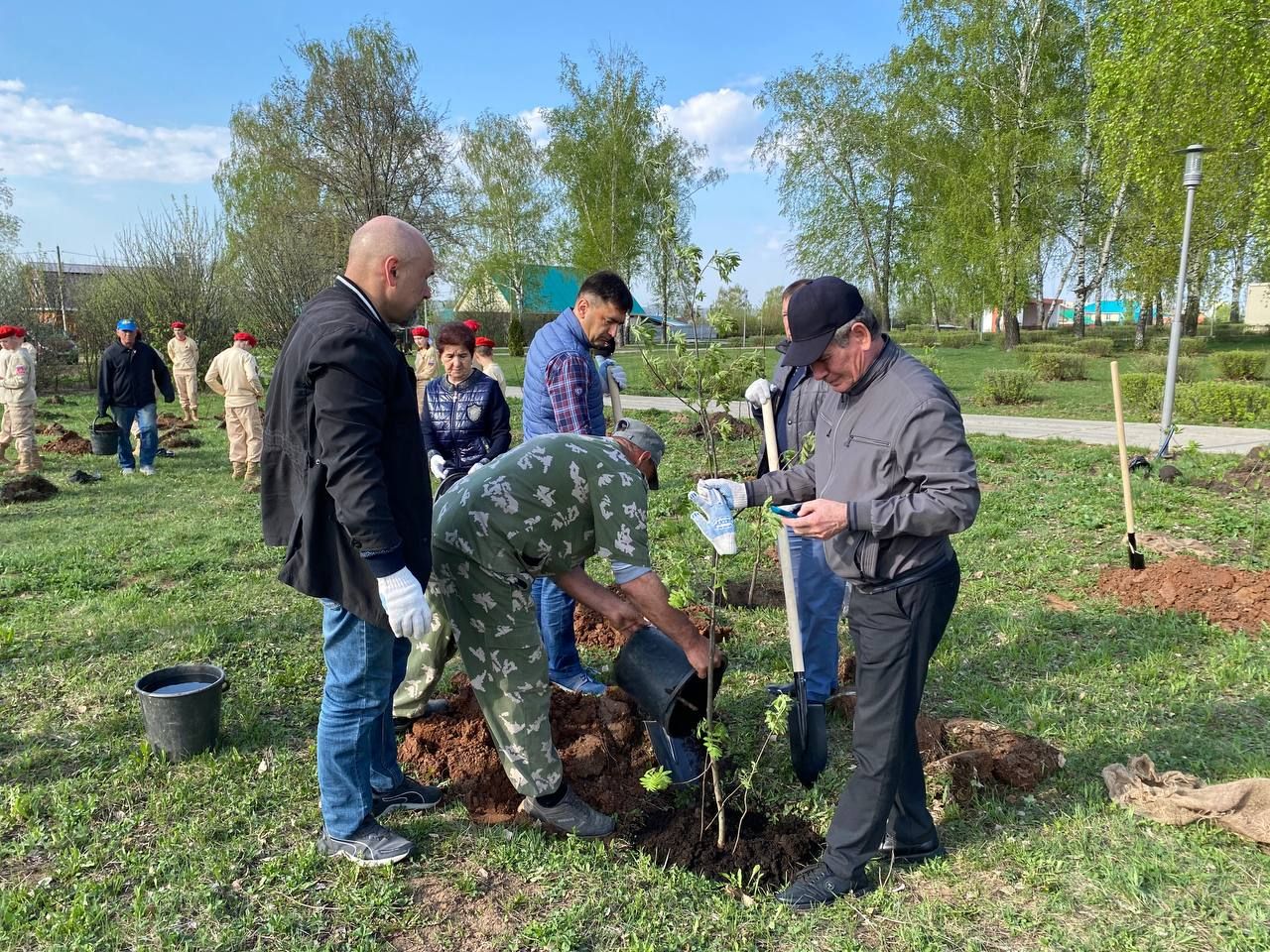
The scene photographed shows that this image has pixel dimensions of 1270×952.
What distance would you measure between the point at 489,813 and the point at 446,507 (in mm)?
1241

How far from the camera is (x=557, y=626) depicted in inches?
157

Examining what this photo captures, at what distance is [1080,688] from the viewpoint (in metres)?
4.05

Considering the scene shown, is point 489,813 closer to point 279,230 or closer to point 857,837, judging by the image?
point 857,837

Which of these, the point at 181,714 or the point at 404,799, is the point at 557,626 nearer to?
the point at 404,799

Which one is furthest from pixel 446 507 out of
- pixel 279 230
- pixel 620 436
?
pixel 279 230

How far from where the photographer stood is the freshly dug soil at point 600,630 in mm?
4730

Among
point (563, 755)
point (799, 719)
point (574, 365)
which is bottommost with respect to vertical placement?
point (563, 755)

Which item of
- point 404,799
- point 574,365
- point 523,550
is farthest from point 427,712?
point 574,365

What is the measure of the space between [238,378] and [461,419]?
21.7 feet

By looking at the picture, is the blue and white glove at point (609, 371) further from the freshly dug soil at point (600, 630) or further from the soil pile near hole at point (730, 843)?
the soil pile near hole at point (730, 843)

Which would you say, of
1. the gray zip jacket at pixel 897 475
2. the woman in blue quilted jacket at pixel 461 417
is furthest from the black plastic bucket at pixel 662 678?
the woman in blue quilted jacket at pixel 461 417

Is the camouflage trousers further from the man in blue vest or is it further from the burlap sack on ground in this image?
the burlap sack on ground

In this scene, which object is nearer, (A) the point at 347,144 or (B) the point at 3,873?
(B) the point at 3,873

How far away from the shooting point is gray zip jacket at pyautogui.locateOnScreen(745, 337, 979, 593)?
230cm
